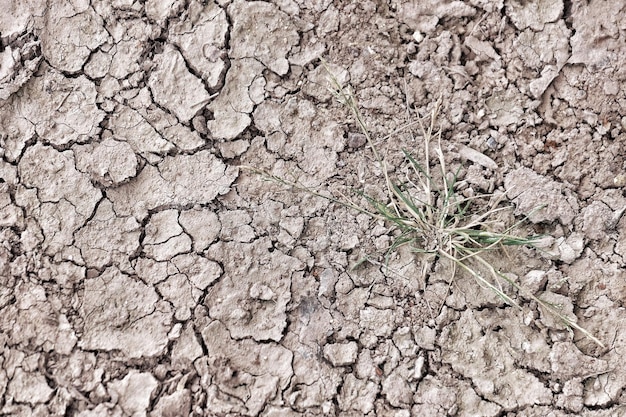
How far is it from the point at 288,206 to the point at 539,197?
3.15 feet

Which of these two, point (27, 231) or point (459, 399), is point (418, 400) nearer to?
point (459, 399)

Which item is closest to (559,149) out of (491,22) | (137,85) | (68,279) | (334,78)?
(491,22)

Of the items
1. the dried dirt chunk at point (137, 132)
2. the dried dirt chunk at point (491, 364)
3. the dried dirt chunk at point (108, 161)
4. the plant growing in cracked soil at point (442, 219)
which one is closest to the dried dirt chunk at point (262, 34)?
the plant growing in cracked soil at point (442, 219)

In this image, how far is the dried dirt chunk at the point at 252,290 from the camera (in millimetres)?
2248

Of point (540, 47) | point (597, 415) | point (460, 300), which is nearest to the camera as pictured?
point (597, 415)

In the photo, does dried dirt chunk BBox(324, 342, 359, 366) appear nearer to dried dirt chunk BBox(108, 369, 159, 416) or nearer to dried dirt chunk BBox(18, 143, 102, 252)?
dried dirt chunk BBox(108, 369, 159, 416)

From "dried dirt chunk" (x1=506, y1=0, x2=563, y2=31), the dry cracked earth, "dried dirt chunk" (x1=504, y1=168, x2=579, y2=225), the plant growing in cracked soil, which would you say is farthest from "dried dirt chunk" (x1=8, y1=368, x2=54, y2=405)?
"dried dirt chunk" (x1=506, y1=0, x2=563, y2=31)

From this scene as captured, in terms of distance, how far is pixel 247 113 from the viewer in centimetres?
247

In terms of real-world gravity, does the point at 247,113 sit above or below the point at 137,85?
below

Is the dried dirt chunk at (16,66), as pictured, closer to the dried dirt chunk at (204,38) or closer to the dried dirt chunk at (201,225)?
the dried dirt chunk at (204,38)

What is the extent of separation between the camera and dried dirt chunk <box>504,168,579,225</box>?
232 centimetres

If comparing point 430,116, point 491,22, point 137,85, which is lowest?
point 430,116

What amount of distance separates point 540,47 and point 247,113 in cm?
119

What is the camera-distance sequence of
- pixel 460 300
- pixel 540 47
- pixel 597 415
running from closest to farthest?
pixel 597 415
pixel 460 300
pixel 540 47
